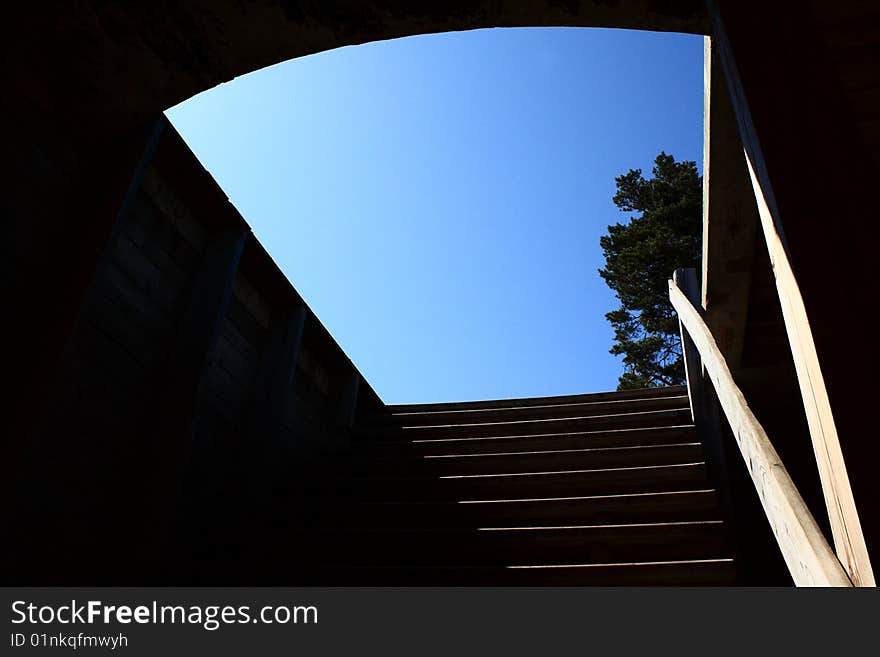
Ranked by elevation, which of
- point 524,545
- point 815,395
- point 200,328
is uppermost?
point 200,328

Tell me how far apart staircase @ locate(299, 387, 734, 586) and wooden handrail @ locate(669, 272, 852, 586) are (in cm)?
82

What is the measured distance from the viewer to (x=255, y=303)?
14.3ft

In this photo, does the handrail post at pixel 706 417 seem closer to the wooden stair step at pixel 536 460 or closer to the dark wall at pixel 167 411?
the wooden stair step at pixel 536 460

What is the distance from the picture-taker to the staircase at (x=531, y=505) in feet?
9.59

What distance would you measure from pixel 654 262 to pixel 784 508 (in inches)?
680

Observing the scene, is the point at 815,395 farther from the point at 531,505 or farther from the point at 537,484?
the point at 537,484

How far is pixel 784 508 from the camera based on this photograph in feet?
5.59

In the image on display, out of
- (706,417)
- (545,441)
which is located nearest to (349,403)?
(545,441)

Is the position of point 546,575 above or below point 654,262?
below

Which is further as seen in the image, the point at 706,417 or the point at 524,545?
the point at 706,417

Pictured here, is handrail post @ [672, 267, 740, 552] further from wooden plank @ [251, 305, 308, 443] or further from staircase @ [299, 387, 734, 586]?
wooden plank @ [251, 305, 308, 443]

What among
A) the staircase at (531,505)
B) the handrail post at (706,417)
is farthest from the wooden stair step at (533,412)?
the handrail post at (706,417)

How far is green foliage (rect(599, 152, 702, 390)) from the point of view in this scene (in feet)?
56.0
